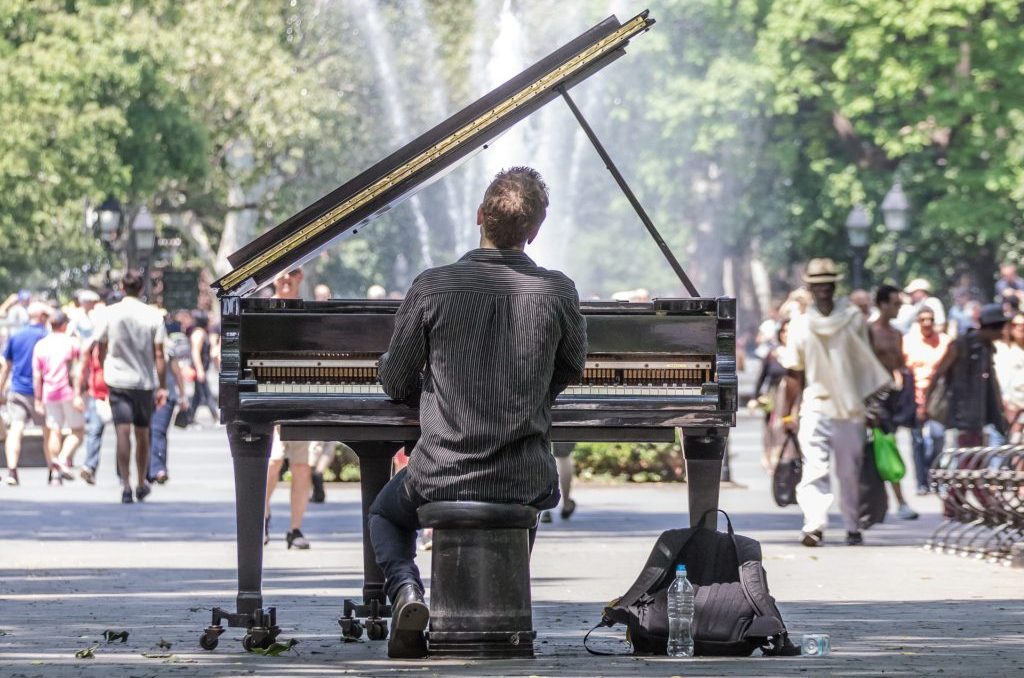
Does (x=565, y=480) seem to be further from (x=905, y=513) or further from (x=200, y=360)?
(x=200, y=360)

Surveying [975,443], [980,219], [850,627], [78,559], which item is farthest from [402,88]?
[850,627]

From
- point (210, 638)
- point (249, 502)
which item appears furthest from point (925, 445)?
point (210, 638)

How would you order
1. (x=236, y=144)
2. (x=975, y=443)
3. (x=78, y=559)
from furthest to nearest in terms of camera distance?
(x=236, y=144)
(x=975, y=443)
(x=78, y=559)

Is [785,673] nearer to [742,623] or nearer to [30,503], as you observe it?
[742,623]

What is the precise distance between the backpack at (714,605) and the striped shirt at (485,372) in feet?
2.32

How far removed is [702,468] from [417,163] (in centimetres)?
178

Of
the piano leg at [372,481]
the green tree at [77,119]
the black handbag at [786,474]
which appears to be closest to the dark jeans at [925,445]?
the black handbag at [786,474]

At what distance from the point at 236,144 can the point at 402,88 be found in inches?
198

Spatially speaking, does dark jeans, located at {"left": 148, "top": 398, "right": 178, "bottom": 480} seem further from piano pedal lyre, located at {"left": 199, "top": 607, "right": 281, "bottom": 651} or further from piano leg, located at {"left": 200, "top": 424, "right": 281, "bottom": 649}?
piano pedal lyre, located at {"left": 199, "top": 607, "right": 281, "bottom": 651}

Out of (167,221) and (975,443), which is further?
(167,221)

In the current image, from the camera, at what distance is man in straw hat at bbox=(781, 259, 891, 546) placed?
16531 millimetres

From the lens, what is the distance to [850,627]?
10281 millimetres

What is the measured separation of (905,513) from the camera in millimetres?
19438

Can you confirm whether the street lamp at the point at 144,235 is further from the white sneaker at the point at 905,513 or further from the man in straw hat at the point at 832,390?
the man in straw hat at the point at 832,390
